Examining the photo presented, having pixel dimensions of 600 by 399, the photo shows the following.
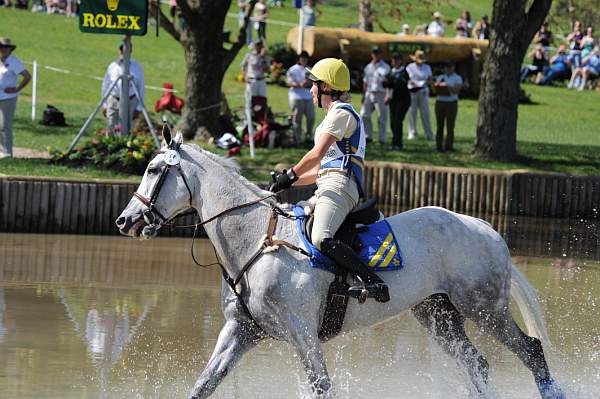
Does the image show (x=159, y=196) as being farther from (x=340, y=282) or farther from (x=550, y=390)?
(x=550, y=390)

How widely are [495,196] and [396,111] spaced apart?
445cm

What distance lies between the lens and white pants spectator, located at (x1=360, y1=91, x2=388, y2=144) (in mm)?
23020

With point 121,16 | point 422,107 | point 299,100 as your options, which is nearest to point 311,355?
point 121,16

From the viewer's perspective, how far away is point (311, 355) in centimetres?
740

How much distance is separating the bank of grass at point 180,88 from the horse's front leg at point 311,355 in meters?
9.26

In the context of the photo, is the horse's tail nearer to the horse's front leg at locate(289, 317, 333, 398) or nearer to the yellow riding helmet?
the horse's front leg at locate(289, 317, 333, 398)

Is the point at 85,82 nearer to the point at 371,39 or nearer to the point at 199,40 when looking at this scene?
the point at 371,39

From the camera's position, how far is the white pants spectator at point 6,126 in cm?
1814

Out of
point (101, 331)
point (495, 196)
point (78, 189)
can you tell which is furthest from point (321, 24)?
point (101, 331)

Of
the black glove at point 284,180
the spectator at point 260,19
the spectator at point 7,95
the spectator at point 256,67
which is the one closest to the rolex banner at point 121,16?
the spectator at point 7,95

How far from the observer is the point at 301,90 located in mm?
21672

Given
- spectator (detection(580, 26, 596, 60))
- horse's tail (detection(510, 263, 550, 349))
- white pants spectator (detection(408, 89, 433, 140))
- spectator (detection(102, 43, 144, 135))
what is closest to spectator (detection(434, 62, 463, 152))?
white pants spectator (detection(408, 89, 433, 140))

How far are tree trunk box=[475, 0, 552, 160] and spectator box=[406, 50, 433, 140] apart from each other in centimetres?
343

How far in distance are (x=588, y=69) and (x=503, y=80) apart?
16.2 m
